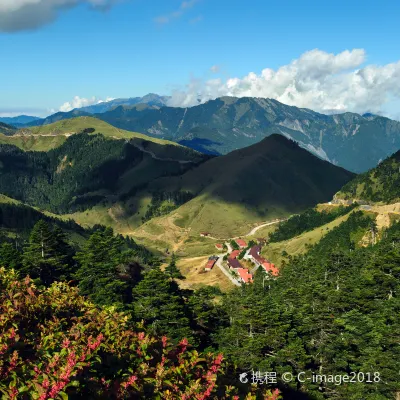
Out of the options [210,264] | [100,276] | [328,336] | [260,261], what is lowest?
[210,264]

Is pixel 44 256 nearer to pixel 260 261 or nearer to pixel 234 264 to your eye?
pixel 234 264

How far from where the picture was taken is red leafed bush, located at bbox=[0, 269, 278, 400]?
1469cm

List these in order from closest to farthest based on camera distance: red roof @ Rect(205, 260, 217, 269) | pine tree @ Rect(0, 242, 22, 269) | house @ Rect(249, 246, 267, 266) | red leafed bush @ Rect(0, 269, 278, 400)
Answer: red leafed bush @ Rect(0, 269, 278, 400) → pine tree @ Rect(0, 242, 22, 269) → house @ Rect(249, 246, 267, 266) → red roof @ Rect(205, 260, 217, 269)

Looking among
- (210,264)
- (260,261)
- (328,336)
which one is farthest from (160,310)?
(210,264)

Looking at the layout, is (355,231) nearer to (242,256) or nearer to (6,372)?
(242,256)

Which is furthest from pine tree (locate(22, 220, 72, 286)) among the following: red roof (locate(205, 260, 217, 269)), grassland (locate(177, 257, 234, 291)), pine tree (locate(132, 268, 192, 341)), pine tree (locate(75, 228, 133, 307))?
red roof (locate(205, 260, 217, 269))

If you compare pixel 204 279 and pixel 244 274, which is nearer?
pixel 244 274

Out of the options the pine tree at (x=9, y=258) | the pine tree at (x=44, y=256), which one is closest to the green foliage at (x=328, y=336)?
the pine tree at (x=44, y=256)

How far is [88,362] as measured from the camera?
16141 millimetres

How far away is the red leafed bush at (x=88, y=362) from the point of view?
14688 mm

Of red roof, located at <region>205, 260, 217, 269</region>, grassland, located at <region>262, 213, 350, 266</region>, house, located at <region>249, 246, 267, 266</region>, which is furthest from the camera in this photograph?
red roof, located at <region>205, 260, 217, 269</region>

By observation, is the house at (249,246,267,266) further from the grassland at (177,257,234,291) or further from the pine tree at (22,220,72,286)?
the pine tree at (22,220,72,286)

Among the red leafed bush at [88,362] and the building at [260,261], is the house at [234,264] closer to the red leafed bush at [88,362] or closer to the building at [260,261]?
the building at [260,261]

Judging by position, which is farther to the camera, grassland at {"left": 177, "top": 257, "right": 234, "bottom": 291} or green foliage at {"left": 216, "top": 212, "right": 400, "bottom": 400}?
grassland at {"left": 177, "top": 257, "right": 234, "bottom": 291}
